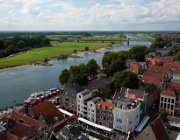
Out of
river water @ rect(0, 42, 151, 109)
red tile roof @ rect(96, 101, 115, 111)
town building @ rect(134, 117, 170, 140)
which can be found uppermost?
town building @ rect(134, 117, 170, 140)

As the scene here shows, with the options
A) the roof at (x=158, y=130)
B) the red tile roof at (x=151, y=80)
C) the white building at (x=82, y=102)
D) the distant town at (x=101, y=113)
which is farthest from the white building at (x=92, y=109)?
the red tile roof at (x=151, y=80)

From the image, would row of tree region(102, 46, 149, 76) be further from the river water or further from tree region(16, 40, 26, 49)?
tree region(16, 40, 26, 49)

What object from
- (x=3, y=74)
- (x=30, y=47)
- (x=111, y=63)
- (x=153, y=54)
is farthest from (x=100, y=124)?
(x=30, y=47)

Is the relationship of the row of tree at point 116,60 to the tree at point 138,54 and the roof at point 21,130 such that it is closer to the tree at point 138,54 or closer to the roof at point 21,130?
the tree at point 138,54

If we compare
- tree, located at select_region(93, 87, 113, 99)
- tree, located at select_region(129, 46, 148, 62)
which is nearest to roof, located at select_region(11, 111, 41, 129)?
tree, located at select_region(93, 87, 113, 99)

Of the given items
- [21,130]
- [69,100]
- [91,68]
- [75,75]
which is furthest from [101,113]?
[91,68]

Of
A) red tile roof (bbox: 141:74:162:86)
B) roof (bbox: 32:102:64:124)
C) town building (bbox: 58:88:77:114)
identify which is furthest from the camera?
red tile roof (bbox: 141:74:162:86)

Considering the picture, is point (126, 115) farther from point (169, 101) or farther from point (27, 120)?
point (27, 120)

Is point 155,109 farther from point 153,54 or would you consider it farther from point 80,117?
point 153,54
